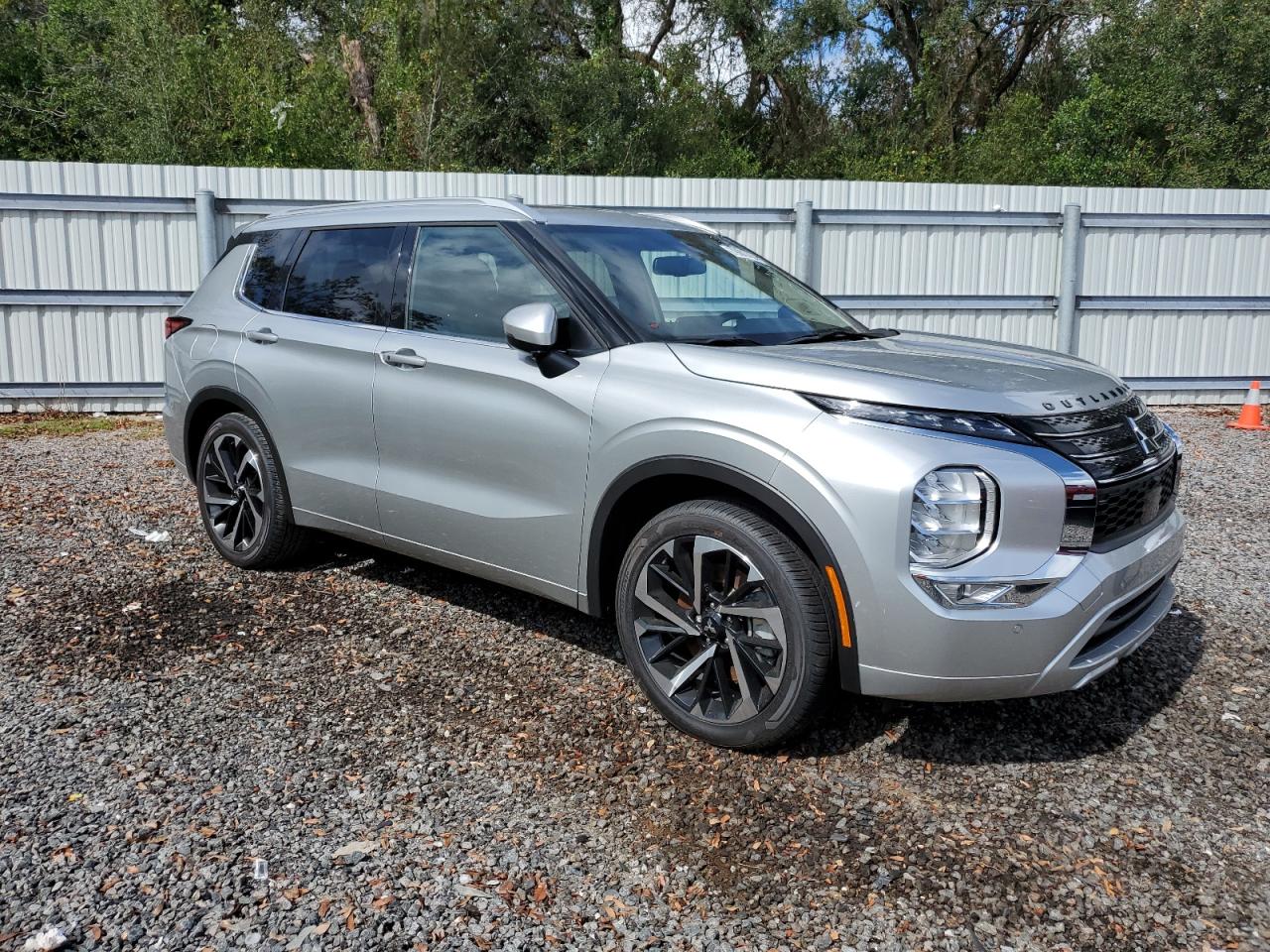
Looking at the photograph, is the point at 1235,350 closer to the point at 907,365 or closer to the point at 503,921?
the point at 907,365

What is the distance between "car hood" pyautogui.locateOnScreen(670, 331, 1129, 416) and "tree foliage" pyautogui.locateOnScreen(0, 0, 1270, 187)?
16.1 meters

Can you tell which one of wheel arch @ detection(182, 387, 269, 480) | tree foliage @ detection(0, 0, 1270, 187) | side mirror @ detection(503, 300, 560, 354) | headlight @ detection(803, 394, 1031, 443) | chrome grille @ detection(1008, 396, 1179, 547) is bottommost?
wheel arch @ detection(182, 387, 269, 480)

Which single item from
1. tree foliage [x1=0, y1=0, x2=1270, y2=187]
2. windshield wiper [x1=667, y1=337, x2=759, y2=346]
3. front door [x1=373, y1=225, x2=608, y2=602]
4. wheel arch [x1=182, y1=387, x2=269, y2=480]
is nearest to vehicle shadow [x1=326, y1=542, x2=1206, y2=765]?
front door [x1=373, y1=225, x2=608, y2=602]

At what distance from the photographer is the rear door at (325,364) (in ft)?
15.1

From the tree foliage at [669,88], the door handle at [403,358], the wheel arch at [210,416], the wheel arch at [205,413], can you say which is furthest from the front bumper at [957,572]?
the tree foliage at [669,88]

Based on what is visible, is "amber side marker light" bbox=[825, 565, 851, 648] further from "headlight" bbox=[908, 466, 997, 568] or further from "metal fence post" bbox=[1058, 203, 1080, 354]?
"metal fence post" bbox=[1058, 203, 1080, 354]

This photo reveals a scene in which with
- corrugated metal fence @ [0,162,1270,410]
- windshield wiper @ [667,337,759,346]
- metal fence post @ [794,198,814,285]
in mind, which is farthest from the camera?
metal fence post @ [794,198,814,285]

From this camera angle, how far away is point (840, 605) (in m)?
3.15

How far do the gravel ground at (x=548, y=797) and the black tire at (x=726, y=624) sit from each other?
0.57 feet

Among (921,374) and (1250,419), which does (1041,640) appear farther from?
(1250,419)

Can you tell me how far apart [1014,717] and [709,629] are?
122 cm

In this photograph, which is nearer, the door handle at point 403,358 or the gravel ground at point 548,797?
the gravel ground at point 548,797

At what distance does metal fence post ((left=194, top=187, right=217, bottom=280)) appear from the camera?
1040 cm

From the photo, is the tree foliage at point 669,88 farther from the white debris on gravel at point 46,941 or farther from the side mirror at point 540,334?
the white debris on gravel at point 46,941
